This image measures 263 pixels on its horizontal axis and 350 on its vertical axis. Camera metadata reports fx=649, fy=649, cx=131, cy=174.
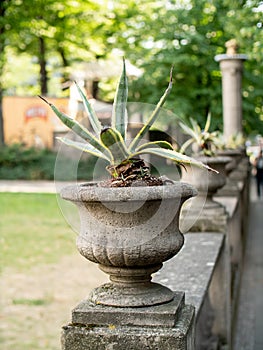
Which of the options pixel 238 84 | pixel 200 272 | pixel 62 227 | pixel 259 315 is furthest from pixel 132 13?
pixel 200 272

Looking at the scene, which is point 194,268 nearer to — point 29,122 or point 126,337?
point 126,337

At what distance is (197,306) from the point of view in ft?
11.5

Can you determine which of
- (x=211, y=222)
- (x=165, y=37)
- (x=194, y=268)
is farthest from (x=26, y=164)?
(x=194, y=268)

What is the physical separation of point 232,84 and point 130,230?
12735mm

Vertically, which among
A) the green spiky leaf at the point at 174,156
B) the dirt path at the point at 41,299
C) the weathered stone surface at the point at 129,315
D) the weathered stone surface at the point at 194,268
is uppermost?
the green spiky leaf at the point at 174,156

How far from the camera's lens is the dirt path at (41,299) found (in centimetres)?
625

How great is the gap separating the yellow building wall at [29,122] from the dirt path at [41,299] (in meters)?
20.7

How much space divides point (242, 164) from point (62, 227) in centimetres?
420

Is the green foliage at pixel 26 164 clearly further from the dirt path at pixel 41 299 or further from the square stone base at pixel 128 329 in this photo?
the square stone base at pixel 128 329

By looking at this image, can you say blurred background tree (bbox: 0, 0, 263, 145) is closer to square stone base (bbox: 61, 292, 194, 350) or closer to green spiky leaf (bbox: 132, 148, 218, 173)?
green spiky leaf (bbox: 132, 148, 218, 173)

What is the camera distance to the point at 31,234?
43.1 ft

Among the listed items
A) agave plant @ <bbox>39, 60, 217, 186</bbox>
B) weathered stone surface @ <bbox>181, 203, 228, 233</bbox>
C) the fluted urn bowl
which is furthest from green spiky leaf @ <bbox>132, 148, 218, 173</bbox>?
weathered stone surface @ <bbox>181, 203, 228, 233</bbox>

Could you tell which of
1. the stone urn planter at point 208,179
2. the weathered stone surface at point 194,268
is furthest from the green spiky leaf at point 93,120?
the stone urn planter at point 208,179

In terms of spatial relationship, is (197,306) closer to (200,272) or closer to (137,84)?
(200,272)
